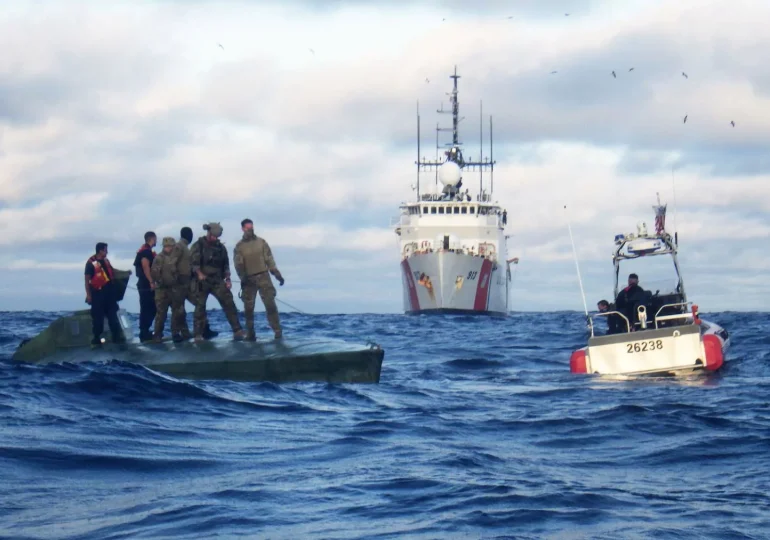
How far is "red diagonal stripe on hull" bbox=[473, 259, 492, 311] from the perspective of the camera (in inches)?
2491

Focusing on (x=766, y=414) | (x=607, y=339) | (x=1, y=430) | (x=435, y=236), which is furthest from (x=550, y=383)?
(x=435, y=236)

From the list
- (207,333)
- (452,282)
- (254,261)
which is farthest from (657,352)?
(452,282)

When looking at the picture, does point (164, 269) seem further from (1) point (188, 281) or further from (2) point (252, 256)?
(2) point (252, 256)

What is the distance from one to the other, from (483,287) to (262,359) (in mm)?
49515

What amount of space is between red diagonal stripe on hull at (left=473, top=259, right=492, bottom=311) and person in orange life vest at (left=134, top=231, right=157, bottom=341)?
4723 cm

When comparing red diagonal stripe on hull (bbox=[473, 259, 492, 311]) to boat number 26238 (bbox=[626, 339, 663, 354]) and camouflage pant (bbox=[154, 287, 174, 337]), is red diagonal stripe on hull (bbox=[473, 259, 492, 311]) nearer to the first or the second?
boat number 26238 (bbox=[626, 339, 663, 354])

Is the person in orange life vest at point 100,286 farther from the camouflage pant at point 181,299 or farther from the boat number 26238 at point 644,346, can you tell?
the boat number 26238 at point 644,346

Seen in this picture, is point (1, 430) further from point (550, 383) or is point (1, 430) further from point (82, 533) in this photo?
point (550, 383)

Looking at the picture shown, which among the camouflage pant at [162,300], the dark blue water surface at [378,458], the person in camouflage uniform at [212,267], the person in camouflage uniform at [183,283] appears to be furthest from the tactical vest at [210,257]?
the dark blue water surface at [378,458]

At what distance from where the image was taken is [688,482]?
8.49m

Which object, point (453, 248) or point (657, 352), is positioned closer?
point (657, 352)

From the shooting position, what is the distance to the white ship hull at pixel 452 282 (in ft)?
204

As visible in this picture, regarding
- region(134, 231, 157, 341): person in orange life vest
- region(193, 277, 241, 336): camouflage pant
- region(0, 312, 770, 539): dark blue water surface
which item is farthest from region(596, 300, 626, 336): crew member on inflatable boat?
region(134, 231, 157, 341): person in orange life vest

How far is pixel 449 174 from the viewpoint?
229 feet
